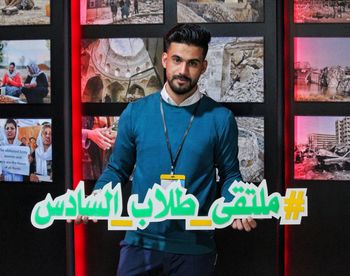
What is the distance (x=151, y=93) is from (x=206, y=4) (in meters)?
0.53

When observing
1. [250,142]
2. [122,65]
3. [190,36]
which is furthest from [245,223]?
[122,65]

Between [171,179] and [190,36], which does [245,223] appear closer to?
[171,179]

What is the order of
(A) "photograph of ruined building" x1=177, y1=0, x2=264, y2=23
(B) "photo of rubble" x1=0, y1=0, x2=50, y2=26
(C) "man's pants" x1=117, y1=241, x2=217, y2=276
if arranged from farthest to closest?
(B) "photo of rubble" x1=0, y1=0, x2=50, y2=26, (A) "photograph of ruined building" x1=177, y1=0, x2=264, y2=23, (C) "man's pants" x1=117, y1=241, x2=217, y2=276

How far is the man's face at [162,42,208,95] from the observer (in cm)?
224

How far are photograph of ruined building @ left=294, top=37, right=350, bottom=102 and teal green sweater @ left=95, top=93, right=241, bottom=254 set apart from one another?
1.59 ft

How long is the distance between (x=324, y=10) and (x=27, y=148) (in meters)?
1.69

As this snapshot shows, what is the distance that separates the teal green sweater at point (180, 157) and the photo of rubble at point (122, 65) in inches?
10.1

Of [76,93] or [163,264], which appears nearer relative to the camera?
[163,264]

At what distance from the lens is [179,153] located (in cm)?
224

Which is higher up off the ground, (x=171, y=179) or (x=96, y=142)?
(x=96, y=142)

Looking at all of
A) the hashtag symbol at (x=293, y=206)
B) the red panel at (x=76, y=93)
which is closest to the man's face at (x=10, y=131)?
the red panel at (x=76, y=93)

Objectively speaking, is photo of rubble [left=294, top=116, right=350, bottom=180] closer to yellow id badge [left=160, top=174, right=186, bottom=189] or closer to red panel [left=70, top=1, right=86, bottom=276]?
yellow id badge [left=160, top=174, right=186, bottom=189]

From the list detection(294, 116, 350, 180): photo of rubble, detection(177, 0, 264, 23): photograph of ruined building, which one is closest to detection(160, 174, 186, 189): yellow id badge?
detection(294, 116, 350, 180): photo of rubble

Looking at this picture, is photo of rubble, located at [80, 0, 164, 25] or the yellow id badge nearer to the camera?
the yellow id badge
